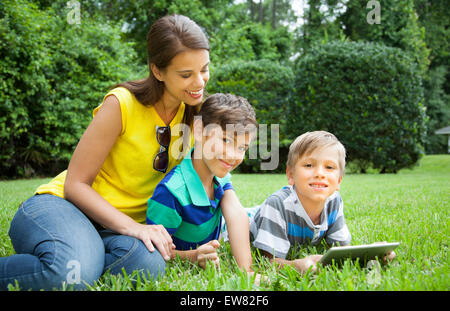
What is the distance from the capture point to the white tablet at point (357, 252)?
1.63 metres

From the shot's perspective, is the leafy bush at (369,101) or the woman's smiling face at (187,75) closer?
the woman's smiling face at (187,75)

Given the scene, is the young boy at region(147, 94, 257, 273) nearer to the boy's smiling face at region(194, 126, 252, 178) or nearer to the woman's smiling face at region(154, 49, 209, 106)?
the boy's smiling face at region(194, 126, 252, 178)

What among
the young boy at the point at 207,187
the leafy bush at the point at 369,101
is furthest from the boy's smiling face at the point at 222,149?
the leafy bush at the point at 369,101

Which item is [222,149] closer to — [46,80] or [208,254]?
[208,254]

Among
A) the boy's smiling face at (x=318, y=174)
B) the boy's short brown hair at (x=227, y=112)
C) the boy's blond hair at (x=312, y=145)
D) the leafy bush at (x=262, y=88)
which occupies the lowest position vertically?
the boy's smiling face at (x=318, y=174)

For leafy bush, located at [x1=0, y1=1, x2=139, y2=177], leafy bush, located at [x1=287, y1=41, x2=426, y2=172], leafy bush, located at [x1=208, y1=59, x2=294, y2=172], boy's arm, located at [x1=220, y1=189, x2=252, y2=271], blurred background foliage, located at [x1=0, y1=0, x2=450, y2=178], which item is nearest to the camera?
boy's arm, located at [x1=220, y1=189, x2=252, y2=271]

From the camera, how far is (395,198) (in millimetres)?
4266

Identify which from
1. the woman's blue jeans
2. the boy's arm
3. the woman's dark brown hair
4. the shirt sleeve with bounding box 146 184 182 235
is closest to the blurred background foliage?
the woman's dark brown hair

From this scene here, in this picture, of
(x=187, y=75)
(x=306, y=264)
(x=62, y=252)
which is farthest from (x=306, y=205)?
(x=62, y=252)

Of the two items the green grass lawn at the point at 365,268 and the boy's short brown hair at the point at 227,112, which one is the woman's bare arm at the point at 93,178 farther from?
the boy's short brown hair at the point at 227,112

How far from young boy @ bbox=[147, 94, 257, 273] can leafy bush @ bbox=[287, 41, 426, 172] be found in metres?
7.09

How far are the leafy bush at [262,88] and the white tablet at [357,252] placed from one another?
8.17m

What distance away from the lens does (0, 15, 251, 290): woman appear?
158cm
